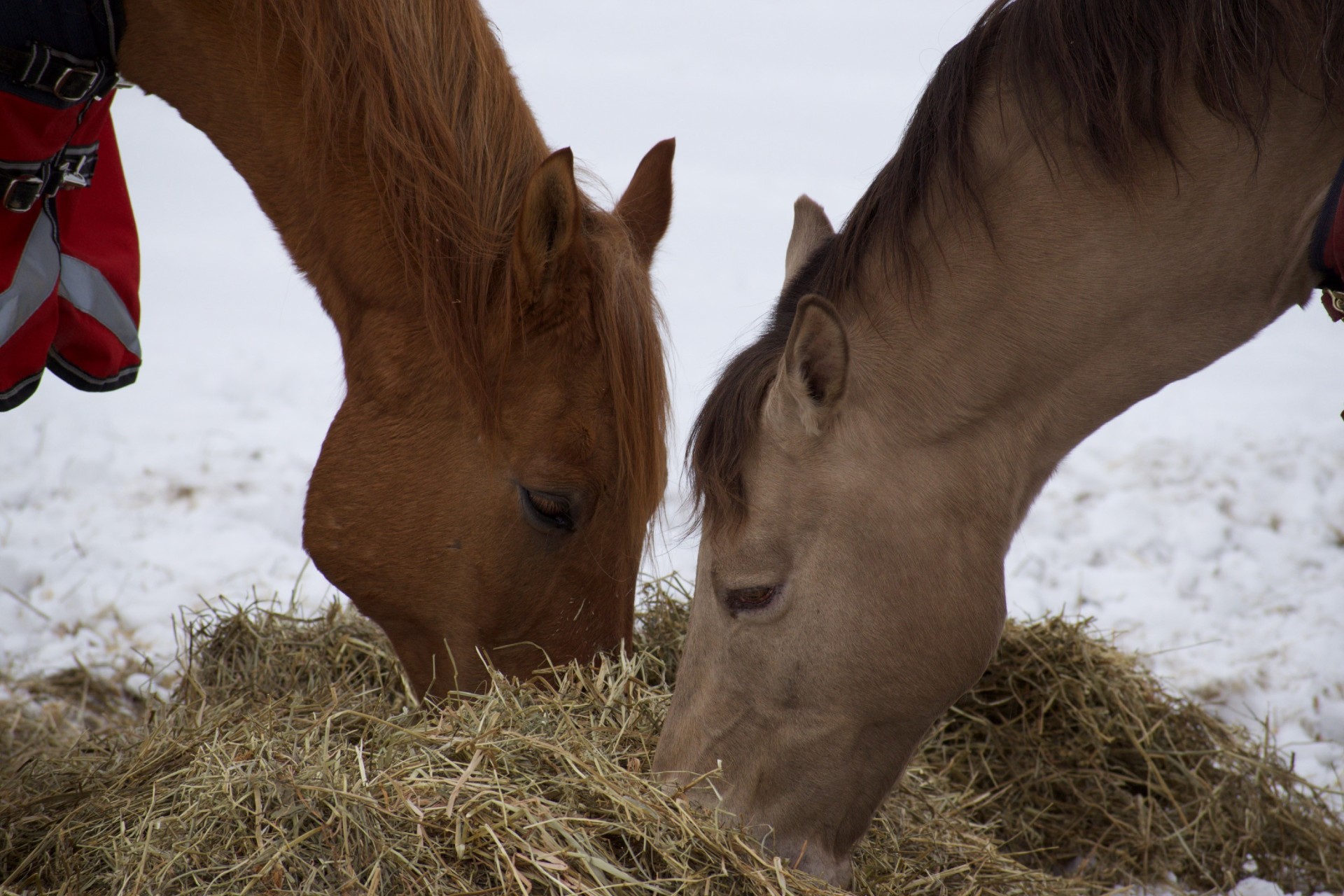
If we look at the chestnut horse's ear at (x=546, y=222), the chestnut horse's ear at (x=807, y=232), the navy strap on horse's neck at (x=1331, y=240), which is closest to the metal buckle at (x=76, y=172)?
the chestnut horse's ear at (x=546, y=222)

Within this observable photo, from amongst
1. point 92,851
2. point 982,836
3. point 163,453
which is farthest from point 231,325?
point 982,836

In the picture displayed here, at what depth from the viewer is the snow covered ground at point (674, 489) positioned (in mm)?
3936

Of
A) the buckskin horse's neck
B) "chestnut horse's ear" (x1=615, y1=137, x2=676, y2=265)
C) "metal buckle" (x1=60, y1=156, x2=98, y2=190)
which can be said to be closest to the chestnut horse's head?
"chestnut horse's ear" (x1=615, y1=137, x2=676, y2=265)

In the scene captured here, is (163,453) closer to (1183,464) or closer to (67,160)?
(67,160)

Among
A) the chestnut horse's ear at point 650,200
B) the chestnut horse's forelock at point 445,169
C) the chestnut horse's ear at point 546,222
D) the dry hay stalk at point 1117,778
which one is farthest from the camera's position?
the dry hay stalk at point 1117,778

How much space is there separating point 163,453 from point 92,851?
12.5ft

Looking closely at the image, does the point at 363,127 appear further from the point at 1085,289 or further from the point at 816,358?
the point at 1085,289

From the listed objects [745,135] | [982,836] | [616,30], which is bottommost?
[982,836]

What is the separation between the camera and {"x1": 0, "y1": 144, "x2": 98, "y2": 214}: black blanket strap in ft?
6.45

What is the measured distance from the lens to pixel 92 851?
1922 mm

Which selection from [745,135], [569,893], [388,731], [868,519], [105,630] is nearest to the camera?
[569,893]

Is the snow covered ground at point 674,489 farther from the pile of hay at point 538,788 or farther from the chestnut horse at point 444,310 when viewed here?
the pile of hay at point 538,788

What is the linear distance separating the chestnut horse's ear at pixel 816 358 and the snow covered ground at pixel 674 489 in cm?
28

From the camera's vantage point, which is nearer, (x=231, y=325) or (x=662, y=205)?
(x=662, y=205)
